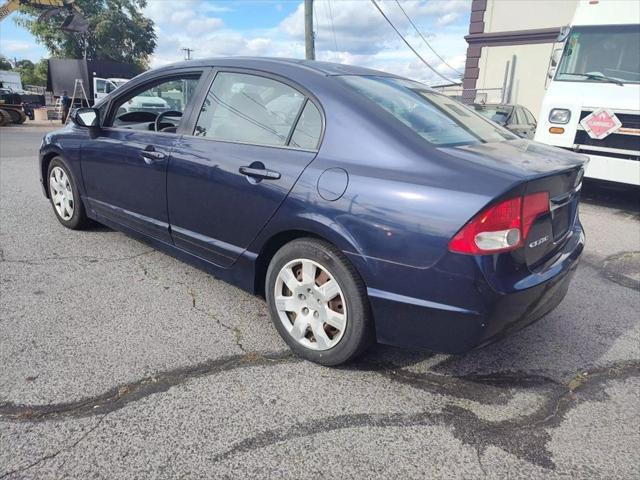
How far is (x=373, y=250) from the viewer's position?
2.36m

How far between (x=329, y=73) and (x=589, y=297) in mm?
2717

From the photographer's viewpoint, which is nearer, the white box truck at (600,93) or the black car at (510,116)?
the white box truck at (600,93)

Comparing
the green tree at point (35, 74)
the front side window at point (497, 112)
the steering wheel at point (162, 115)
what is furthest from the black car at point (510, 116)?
the green tree at point (35, 74)

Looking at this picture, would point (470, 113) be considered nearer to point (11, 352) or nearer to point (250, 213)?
point (250, 213)

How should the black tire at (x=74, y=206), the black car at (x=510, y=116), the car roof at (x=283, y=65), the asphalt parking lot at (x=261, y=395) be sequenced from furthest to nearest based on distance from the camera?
the black car at (x=510, y=116) → the black tire at (x=74, y=206) → the car roof at (x=283, y=65) → the asphalt parking lot at (x=261, y=395)

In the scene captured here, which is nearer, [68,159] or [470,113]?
[470,113]

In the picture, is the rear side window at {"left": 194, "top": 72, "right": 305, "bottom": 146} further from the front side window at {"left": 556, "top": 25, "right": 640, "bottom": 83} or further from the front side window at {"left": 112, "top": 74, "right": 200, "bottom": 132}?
the front side window at {"left": 556, "top": 25, "right": 640, "bottom": 83}

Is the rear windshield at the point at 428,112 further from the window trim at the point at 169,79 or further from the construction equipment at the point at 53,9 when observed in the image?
the construction equipment at the point at 53,9

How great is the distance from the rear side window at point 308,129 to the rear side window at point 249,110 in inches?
2.2

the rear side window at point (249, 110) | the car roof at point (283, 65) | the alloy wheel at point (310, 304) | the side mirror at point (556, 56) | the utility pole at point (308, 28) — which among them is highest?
the utility pole at point (308, 28)

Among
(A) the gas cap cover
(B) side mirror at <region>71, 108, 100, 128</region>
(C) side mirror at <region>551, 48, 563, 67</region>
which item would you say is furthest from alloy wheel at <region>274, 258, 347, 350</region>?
(C) side mirror at <region>551, 48, 563, 67</region>

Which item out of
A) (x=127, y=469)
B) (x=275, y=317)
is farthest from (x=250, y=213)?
(x=127, y=469)

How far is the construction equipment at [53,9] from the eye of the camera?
19969mm

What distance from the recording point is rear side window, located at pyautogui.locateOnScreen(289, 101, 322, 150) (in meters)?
2.71
